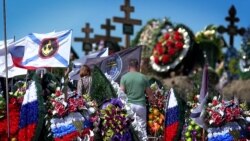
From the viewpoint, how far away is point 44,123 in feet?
30.4

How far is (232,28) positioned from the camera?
32.3 metres

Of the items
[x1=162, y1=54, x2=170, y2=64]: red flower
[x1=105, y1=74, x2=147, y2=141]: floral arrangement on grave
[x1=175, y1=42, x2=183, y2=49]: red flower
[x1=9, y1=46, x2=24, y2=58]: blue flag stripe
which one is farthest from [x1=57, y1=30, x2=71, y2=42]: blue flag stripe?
[x1=162, y1=54, x2=170, y2=64]: red flower

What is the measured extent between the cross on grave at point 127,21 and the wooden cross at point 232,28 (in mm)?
4590

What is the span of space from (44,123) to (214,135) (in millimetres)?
2570

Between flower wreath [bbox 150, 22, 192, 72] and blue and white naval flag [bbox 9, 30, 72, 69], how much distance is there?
14.0 m

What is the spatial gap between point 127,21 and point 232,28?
6.28m

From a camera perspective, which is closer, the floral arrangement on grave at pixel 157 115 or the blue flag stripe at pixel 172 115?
the blue flag stripe at pixel 172 115

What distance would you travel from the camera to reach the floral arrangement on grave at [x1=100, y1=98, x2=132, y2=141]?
31.2 feet

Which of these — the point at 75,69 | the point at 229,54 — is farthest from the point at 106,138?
the point at 229,54

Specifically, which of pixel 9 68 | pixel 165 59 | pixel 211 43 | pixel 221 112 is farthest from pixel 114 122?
pixel 211 43

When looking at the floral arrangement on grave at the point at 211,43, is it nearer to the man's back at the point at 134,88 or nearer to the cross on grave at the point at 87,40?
the cross on grave at the point at 87,40

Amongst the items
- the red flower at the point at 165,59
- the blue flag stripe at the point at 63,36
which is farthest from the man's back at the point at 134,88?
the red flower at the point at 165,59

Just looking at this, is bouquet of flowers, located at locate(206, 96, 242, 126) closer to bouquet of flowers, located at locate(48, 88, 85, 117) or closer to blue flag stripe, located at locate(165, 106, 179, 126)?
blue flag stripe, located at locate(165, 106, 179, 126)

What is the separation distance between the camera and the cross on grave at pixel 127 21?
28531 mm
